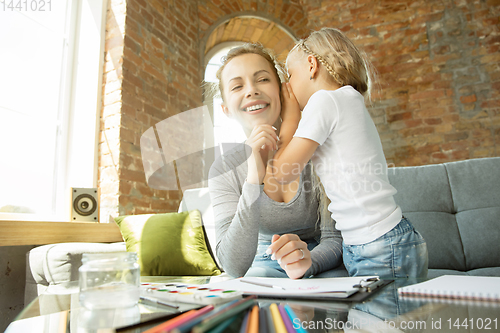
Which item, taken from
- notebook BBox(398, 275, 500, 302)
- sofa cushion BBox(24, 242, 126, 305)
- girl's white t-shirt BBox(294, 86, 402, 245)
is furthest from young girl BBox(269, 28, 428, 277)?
sofa cushion BBox(24, 242, 126, 305)

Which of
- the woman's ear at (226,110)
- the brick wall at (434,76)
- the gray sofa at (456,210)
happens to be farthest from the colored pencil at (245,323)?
the brick wall at (434,76)

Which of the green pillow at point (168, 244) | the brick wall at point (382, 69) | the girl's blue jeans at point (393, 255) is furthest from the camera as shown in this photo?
the brick wall at point (382, 69)

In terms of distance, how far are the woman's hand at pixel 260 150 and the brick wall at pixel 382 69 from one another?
5.53ft

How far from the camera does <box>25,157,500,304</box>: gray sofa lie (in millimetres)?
1389

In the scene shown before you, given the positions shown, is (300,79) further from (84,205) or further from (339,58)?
(84,205)

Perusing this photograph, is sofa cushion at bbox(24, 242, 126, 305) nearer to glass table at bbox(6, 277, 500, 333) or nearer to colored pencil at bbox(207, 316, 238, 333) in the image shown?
glass table at bbox(6, 277, 500, 333)

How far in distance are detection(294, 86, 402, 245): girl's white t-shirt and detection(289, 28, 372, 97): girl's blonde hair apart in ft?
0.40

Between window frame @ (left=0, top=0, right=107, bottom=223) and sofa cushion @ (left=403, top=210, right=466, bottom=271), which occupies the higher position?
window frame @ (left=0, top=0, right=107, bottom=223)

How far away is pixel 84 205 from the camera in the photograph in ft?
6.38

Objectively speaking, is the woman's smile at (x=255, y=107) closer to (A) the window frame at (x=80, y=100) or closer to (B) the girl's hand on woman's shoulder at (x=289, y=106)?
(B) the girl's hand on woman's shoulder at (x=289, y=106)

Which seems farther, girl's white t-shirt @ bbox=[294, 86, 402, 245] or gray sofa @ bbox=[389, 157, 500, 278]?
gray sofa @ bbox=[389, 157, 500, 278]

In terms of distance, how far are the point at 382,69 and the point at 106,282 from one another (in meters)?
3.23

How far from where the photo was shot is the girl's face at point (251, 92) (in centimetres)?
95

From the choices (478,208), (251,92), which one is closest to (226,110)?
(251,92)
